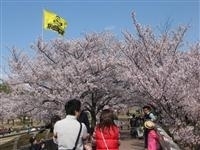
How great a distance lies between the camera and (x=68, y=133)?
6320 millimetres

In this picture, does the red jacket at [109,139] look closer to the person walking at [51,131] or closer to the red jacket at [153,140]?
the person walking at [51,131]

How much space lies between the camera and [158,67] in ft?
63.2

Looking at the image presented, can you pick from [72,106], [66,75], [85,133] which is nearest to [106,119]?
[85,133]

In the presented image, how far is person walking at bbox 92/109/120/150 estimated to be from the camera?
7.02 meters

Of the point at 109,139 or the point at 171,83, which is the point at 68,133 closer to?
the point at 109,139

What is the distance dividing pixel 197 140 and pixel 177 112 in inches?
78.5

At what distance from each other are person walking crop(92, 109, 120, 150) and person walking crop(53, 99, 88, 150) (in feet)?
2.18

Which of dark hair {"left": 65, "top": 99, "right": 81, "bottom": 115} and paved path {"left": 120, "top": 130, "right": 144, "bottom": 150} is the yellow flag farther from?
dark hair {"left": 65, "top": 99, "right": 81, "bottom": 115}

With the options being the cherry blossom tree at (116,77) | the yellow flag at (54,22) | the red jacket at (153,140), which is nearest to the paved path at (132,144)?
the cherry blossom tree at (116,77)

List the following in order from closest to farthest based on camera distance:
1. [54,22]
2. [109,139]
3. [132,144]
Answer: [109,139], [132,144], [54,22]

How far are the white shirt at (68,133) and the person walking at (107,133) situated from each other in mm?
695

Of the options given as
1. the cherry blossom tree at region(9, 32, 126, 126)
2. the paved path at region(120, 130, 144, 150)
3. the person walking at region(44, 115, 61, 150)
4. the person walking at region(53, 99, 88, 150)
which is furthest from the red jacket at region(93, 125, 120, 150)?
the cherry blossom tree at region(9, 32, 126, 126)

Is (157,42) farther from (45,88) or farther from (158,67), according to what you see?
(45,88)

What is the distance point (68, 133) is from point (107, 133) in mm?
881
